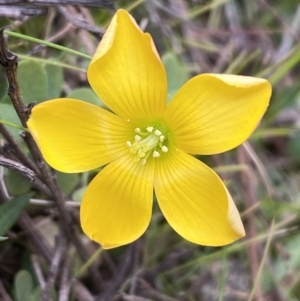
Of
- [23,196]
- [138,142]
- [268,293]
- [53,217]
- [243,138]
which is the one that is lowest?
[268,293]

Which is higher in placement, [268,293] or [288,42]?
[288,42]

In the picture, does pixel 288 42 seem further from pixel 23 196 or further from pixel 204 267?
pixel 23 196

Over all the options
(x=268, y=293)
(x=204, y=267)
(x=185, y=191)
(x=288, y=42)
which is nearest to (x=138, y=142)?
(x=185, y=191)

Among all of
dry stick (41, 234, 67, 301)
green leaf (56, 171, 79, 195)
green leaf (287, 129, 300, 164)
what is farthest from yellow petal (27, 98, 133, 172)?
green leaf (287, 129, 300, 164)

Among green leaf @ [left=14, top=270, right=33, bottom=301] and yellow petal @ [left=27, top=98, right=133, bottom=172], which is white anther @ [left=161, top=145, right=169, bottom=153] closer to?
yellow petal @ [left=27, top=98, right=133, bottom=172]

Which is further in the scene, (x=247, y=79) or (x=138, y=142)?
(x=138, y=142)

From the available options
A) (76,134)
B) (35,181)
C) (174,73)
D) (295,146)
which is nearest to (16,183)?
(35,181)

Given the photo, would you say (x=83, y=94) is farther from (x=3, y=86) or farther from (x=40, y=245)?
(x=40, y=245)
